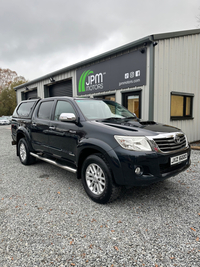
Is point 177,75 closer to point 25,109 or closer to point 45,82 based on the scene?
point 25,109

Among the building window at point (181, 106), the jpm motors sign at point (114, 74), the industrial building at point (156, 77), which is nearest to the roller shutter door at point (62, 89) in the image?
the jpm motors sign at point (114, 74)

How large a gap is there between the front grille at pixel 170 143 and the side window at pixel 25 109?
12.5ft

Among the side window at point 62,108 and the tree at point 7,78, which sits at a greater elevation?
the tree at point 7,78

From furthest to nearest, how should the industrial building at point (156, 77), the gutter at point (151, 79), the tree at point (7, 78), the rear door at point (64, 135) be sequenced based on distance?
1. the tree at point (7, 78)
2. the industrial building at point (156, 77)
3. the gutter at point (151, 79)
4. the rear door at point (64, 135)

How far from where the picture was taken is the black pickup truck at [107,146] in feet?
8.73

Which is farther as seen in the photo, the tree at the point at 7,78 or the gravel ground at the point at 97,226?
the tree at the point at 7,78

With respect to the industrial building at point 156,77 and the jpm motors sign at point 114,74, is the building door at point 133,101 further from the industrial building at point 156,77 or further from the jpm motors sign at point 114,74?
the jpm motors sign at point 114,74

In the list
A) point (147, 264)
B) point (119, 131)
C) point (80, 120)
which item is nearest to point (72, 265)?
point (147, 264)

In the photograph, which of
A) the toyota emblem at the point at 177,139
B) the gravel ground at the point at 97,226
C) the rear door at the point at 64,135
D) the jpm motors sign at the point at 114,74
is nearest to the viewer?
the gravel ground at the point at 97,226

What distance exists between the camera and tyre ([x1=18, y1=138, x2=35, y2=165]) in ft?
17.1

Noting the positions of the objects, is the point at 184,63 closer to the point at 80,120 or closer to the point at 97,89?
the point at 97,89

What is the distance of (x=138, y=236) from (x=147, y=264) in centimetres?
43

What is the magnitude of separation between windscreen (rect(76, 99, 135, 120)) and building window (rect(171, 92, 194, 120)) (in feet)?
15.5

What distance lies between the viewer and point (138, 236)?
2.28m
